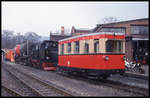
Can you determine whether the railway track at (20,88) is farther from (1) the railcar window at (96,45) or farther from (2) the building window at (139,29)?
(2) the building window at (139,29)

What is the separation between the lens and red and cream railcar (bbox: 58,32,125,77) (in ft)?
34.8

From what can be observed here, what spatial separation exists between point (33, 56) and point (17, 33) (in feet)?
140

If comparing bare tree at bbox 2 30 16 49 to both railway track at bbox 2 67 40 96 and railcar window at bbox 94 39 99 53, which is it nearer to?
railway track at bbox 2 67 40 96

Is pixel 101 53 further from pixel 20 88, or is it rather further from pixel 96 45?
pixel 20 88

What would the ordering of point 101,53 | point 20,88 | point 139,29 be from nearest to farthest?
1. point 20,88
2. point 101,53
3. point 139,29

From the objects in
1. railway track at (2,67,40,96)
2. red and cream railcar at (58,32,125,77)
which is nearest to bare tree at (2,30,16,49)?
railway track at (2,67,40,96)

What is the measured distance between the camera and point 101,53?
10570 mm

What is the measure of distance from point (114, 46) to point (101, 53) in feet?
3.24

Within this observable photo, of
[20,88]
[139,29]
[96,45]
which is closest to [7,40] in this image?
[139,29]

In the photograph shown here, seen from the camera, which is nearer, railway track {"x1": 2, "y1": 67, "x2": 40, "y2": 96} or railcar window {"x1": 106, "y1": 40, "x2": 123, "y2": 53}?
railway track {"x1": 2, "y1": 67, "x2": 40, "y2": 96}

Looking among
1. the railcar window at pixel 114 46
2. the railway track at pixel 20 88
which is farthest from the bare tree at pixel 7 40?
the railcar window at pixel 114 46

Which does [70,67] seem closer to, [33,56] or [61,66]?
[61,66]

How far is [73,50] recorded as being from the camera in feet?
42.2

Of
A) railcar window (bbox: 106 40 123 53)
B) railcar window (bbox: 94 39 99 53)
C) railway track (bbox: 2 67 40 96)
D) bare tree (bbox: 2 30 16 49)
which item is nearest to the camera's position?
railway track (bbox: 2 67 40 96)
